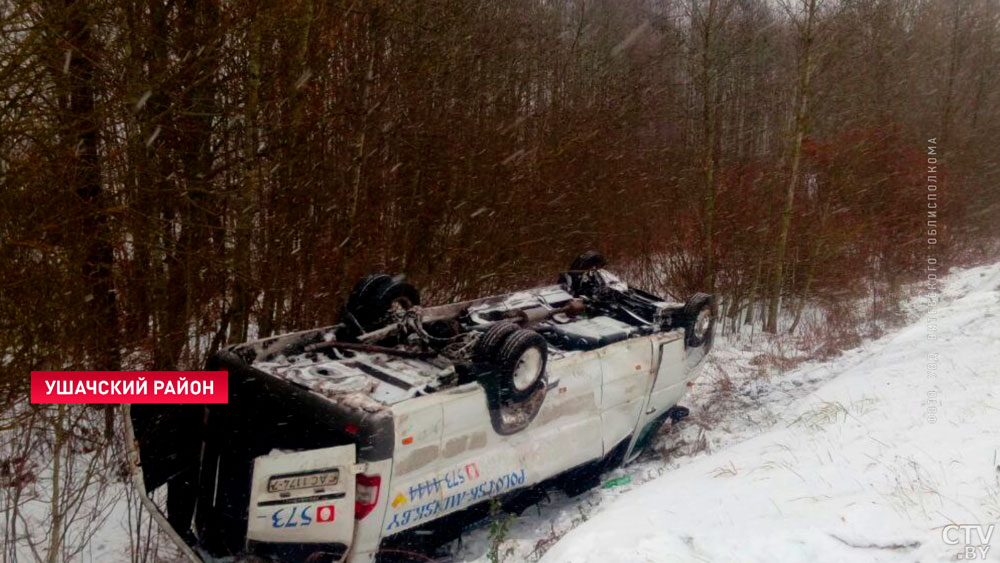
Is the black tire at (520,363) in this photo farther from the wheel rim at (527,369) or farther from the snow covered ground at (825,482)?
the snow covered ground at (825,482)

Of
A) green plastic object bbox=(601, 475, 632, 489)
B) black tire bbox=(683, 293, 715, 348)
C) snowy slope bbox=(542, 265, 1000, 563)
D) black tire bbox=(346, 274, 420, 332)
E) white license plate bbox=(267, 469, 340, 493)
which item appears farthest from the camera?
black tire bbox=(683, 293, 715, 348)

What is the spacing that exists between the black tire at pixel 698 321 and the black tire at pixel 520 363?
2223 millimetres

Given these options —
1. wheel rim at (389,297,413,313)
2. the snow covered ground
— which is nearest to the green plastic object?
the snow covered ground

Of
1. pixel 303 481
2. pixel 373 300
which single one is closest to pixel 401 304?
pixel 373 300

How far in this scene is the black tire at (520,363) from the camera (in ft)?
13.7

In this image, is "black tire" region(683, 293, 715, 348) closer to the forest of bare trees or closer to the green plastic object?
the green plastic object

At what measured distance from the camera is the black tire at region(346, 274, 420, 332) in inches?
214

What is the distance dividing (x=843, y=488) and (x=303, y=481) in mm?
2831

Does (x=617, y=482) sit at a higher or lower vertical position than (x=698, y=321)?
lower

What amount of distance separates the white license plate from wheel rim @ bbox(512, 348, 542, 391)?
128cm

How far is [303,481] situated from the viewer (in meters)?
3.43

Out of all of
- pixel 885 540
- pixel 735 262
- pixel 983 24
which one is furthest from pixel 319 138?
pixel 983 24

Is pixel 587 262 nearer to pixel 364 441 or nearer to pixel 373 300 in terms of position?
pixel 373 300

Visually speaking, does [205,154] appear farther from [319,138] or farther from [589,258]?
[589,258]
